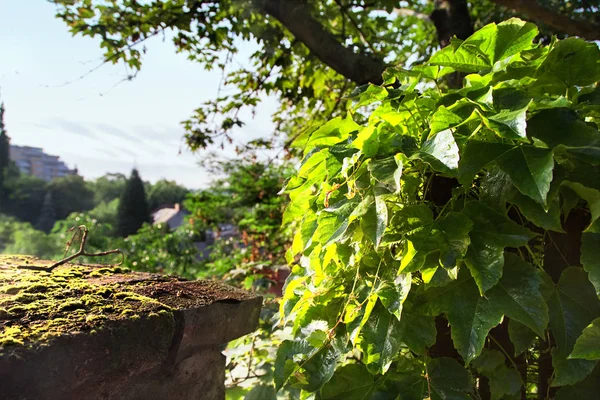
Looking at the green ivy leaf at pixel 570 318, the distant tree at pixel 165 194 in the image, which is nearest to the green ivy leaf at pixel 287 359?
the green ivy leaf at pixel 570 318

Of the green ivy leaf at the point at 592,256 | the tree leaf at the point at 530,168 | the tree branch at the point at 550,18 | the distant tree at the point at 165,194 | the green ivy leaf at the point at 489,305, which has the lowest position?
the green ivy leaf at the point at 489,305

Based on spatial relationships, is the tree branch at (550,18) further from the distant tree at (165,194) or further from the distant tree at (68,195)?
the distant tree at (165,194)

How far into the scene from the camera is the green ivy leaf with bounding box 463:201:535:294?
0.54 m

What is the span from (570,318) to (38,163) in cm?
472

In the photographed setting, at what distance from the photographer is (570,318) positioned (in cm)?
58

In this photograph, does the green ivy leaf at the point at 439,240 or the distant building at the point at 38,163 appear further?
the distant building at the point at 38,163

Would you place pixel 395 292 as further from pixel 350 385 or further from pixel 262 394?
pixel 262 394

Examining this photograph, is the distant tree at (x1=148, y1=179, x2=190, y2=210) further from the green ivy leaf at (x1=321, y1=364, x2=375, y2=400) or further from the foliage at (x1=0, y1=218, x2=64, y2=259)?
the green ivy leaf at (x1=321, y1=364, x2=375, y2=400)

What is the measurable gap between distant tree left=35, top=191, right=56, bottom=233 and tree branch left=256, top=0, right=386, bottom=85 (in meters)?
3.19

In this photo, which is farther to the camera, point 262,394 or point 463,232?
point 262,394

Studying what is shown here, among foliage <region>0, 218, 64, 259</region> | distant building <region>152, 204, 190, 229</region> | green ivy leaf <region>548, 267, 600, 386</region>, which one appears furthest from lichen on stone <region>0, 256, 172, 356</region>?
Answer: distant building <region>152, 204, 190, 229</region>

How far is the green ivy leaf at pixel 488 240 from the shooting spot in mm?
545

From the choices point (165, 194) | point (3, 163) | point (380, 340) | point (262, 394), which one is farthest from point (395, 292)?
point (165, 194)

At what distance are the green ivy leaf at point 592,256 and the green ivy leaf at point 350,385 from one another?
1.13 ft
